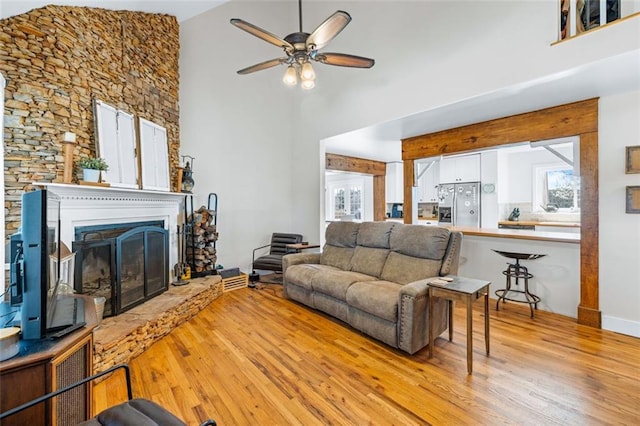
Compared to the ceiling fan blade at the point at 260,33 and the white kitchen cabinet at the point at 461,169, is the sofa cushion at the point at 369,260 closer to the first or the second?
the ceiling fan blade at the point at 260,33

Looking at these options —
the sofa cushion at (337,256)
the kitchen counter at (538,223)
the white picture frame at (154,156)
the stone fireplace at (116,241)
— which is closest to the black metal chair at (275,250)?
the sofa cushion at (337,256)

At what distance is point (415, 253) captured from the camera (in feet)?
10.1

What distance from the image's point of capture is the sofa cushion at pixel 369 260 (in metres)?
3.37

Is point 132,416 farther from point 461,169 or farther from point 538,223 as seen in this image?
point 538,223

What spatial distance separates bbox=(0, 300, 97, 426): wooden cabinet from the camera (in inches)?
39.5

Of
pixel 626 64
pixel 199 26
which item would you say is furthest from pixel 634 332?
pixel 199 26

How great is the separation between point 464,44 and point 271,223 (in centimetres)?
399

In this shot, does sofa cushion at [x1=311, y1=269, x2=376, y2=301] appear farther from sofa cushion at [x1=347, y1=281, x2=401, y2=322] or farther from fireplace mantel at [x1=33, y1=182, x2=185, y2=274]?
fireplace mantel at [x1=33, y1=182, x2=185, y2=274]

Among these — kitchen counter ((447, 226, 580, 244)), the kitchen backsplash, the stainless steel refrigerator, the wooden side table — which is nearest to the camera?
the wooden side table

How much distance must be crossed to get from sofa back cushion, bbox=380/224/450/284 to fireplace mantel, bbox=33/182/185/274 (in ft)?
9.59

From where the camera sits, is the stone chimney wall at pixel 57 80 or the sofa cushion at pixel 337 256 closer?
the stone chimney wall at pixel 57 80

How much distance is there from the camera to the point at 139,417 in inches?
42.1

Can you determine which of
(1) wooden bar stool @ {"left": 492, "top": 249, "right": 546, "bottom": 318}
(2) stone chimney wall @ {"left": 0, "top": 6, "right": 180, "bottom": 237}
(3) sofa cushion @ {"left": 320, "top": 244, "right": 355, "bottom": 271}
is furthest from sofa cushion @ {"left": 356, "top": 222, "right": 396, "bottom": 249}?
(2) stone chimney wall @ {"left": 0, "top": 6, "right": 180, "bottom": 237}

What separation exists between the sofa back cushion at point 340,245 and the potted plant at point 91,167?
273 cm
